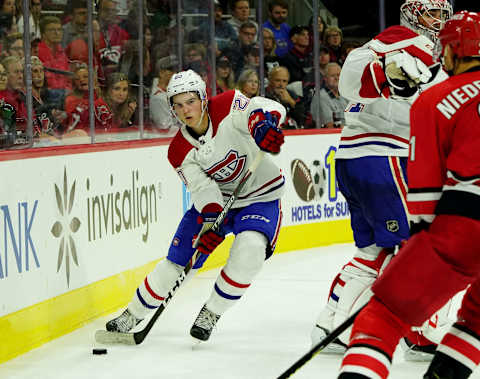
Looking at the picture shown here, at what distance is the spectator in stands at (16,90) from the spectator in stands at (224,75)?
2.23 m

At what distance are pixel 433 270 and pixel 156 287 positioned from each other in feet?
5.90

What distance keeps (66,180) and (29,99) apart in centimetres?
51

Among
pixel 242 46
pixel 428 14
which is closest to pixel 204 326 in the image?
pixel 428 14

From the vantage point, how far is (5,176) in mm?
3547

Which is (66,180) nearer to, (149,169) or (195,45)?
(149,169)

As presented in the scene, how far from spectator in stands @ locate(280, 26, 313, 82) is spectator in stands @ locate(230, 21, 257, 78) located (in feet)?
1.36

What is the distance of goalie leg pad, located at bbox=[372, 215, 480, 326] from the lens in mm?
2244

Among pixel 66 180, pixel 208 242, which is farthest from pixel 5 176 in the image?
pixel 208 242

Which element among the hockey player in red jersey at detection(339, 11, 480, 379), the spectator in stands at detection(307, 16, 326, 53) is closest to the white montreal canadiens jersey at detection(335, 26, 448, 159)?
the hockey player in red jersey at detection(339, 11, 480, 379)

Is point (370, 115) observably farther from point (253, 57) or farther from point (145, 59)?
point (253, 57)

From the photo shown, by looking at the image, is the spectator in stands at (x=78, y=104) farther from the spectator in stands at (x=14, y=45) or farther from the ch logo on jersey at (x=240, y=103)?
the ch logo on jersey at (x=240, y=103)

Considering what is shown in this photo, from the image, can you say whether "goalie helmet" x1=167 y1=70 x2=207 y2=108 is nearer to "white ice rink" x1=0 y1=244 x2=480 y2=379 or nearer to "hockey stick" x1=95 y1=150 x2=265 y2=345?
"hockey stick" x1=95 y1=150 x2=265 y2=345

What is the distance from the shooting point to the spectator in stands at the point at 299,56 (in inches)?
276

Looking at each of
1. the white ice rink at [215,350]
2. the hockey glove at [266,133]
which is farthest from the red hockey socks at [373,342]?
the hockey glove at [266,133]
